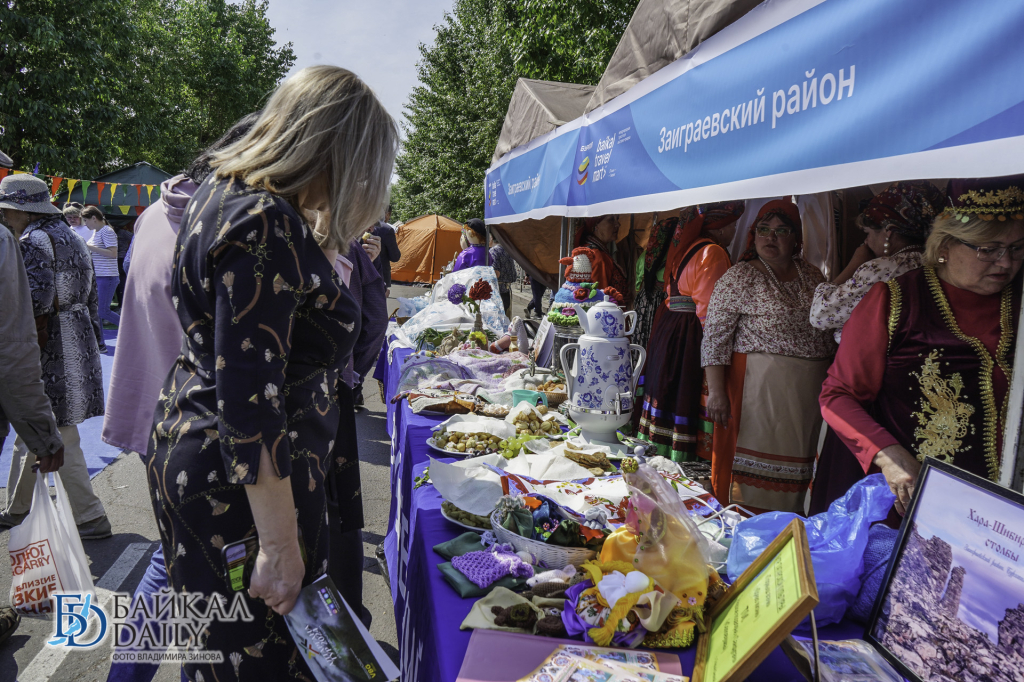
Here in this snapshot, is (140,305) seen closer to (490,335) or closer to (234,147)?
(234,147)

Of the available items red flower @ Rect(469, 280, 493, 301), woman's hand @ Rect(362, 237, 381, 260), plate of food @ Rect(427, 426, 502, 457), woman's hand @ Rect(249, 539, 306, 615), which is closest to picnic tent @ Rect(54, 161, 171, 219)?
red flower @ Rect(469, 280, 493, 301)

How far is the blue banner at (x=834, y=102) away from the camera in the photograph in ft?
3.10

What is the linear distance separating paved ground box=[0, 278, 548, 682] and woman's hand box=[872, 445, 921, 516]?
1.86m

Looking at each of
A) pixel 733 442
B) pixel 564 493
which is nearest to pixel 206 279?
pixel 564 493

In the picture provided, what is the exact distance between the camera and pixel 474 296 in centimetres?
425

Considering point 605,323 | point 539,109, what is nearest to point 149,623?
point 605,323

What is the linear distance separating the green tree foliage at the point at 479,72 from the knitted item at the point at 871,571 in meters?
7.12

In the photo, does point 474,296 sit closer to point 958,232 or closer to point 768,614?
point 958,232

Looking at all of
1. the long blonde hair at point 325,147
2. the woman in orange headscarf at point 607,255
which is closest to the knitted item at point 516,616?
the long blonde hair at point 325,147

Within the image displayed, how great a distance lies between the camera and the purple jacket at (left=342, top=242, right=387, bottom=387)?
2.61m

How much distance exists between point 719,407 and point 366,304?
1657 millimetres

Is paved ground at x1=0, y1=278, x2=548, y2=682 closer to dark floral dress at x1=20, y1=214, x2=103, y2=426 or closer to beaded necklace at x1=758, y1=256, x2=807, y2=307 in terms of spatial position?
dark floral dress at x1=20, y1=214, x2=103, y2=426

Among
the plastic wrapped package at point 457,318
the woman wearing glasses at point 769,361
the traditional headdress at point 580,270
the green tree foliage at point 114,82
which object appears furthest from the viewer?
the green tree foliage at point 114,82

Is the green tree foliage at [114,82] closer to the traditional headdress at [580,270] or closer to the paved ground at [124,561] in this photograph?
the paved ground at [124,561]
